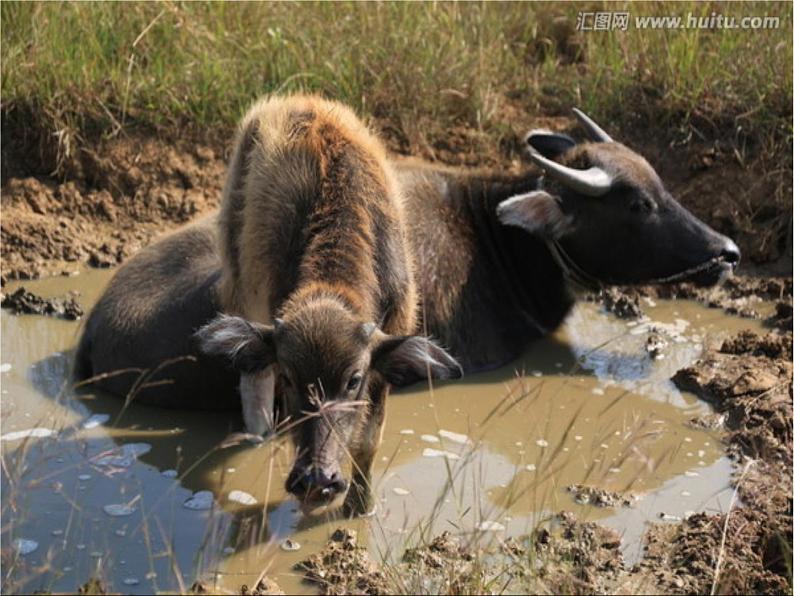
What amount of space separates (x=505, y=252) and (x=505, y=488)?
8.22ft

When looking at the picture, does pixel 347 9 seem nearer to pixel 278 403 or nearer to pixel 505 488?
pixel 278 403

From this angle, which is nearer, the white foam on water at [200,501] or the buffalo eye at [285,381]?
the buffalo eye at [285,381]

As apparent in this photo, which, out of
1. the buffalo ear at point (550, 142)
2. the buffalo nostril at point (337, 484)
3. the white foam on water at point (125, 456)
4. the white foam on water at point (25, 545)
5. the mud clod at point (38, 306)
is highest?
the buffalo ear at point (550, 142)

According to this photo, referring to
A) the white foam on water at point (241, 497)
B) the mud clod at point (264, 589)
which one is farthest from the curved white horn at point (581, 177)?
the mud clod at point (264, 589)

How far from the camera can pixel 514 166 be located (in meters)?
10.0

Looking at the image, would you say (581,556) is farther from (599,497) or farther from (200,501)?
(200,501)

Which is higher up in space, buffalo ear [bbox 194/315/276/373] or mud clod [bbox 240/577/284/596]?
buffalo ear [bbox 194/315/276/373]

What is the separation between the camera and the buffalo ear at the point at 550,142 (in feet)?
28.3

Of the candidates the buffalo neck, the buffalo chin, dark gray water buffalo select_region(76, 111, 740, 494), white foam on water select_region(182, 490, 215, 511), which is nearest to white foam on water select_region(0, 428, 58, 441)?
dark gray water buffalo select_region(76, 111, 740, 494)

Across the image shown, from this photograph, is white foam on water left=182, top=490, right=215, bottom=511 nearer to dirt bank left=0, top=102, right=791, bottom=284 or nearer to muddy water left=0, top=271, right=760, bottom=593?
muddy water left=0, top=271, right=760, bottom=593

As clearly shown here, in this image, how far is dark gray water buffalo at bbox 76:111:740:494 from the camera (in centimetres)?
740

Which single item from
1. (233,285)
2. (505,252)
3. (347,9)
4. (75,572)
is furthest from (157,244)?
(347,9)

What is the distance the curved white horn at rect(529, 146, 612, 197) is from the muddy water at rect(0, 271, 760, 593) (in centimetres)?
108

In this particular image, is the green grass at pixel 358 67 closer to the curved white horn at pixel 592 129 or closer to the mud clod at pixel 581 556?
the curved white horn at pixel 592 129
